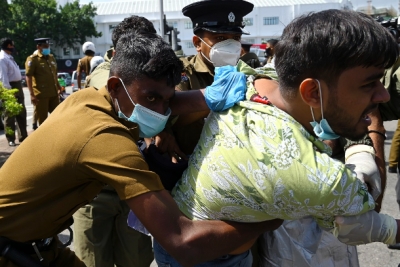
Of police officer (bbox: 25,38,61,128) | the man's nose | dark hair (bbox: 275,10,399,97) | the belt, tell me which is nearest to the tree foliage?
police officer (bbox: 25,38,61,128)

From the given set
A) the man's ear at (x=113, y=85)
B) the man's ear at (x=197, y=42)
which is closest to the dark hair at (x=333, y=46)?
the man's ear at (x=113, y=85)

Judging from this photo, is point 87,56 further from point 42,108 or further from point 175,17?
point 175,17

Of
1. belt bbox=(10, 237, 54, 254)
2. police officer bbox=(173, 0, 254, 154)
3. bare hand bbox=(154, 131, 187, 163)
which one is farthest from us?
police officer bbox=(173, 0, 254, 154)

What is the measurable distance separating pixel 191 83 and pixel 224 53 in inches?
13.7

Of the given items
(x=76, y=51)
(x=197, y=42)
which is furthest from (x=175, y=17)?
(x=197, y=42)

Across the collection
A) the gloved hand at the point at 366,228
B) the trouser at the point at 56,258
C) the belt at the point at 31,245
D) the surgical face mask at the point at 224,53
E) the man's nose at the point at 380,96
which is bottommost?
the trouser at the point at 56,258

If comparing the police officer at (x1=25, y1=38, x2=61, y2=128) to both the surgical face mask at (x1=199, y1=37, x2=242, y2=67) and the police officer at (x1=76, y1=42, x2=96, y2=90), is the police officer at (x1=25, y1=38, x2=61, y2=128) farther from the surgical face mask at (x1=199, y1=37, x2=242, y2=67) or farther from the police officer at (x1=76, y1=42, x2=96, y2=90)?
the surgical face mask at (x1=199, y1=37, x2=242, y2=67)

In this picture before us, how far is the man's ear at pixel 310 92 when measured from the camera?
1308mm

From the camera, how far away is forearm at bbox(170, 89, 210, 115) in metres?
1.79

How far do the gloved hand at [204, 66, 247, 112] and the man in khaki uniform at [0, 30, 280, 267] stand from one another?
181 mm

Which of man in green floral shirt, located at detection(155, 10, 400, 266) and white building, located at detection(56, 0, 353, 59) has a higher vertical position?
man in green floral shirt, located at detection(155, 10, 400, 266)

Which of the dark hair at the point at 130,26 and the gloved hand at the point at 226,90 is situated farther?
the dark hair at the point at 130,26

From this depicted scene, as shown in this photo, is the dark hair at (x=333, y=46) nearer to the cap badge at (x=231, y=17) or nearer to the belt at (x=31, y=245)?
the belt at (x=31, y=245)

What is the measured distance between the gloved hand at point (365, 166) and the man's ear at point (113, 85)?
34.3 inches
